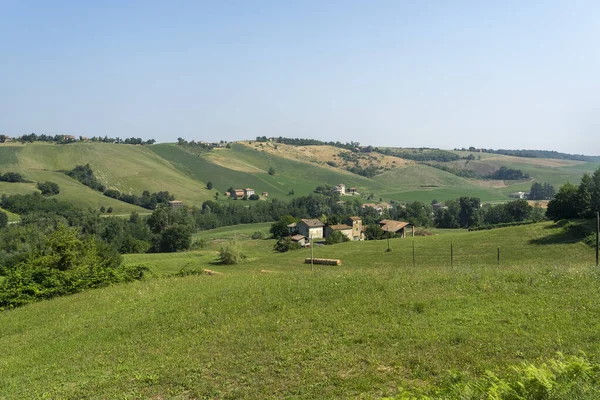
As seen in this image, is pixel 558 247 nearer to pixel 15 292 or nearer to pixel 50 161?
pixel 15 292

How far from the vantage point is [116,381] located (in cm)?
1138

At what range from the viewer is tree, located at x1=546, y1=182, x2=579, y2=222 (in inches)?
2383

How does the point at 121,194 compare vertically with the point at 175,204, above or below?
above

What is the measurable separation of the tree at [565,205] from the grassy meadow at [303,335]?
51.0 meters

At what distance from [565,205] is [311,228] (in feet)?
186

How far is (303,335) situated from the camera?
517 inches

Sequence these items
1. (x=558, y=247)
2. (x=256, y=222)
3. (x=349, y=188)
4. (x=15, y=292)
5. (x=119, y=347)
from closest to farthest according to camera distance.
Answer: (x=119, y=347) → (x=15, y=292) → (x=558, y=247) → (x=256, y=222) → (x=349, y=188)

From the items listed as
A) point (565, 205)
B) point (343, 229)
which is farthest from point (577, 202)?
point (343, 229)

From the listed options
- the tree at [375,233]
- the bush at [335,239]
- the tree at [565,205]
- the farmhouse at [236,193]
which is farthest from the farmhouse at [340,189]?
the tree at [565,205]

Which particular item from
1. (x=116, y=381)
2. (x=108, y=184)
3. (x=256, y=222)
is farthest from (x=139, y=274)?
(x=108, y=184)

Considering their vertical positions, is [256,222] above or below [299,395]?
below

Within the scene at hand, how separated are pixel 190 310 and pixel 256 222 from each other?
127m

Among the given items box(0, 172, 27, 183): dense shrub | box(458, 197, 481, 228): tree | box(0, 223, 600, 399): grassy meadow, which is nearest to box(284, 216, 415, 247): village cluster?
box(458, 197, 481, 228): tree

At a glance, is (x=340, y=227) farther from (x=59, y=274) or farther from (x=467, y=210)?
(x=59, y=274)
